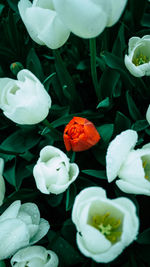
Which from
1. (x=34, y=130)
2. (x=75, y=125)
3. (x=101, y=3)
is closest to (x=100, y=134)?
(x=75, y=125)

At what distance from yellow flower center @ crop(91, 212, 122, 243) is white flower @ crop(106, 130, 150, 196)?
0.24ft

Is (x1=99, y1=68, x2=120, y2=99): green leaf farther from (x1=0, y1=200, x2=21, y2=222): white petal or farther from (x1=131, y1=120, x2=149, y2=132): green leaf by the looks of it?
(x1=0, y1=200, x2=21, y2=222): white petal

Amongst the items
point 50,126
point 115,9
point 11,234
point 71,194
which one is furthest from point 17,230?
point 115,9

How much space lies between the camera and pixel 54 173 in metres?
0.76

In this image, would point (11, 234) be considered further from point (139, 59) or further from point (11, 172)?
point (139, 59)

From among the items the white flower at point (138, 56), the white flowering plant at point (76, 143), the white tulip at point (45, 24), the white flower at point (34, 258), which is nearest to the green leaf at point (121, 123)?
the white flowering plant at point (76, 143)

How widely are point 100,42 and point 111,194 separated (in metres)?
0.43

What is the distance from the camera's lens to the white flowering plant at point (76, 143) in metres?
0.69

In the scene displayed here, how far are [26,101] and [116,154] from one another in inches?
8.7

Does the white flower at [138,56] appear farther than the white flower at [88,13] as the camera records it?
Yes

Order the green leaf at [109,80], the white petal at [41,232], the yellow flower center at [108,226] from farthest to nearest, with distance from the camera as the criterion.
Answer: the green leaf at [109,80]
the white petal at [41,232]
the yellow flower center at [108,226]

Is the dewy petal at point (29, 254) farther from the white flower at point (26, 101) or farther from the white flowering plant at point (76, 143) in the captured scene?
the white flower at point (26, 101)

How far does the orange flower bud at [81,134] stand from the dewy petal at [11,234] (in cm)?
20

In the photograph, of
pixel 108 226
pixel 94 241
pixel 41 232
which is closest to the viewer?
pixel 94 241
